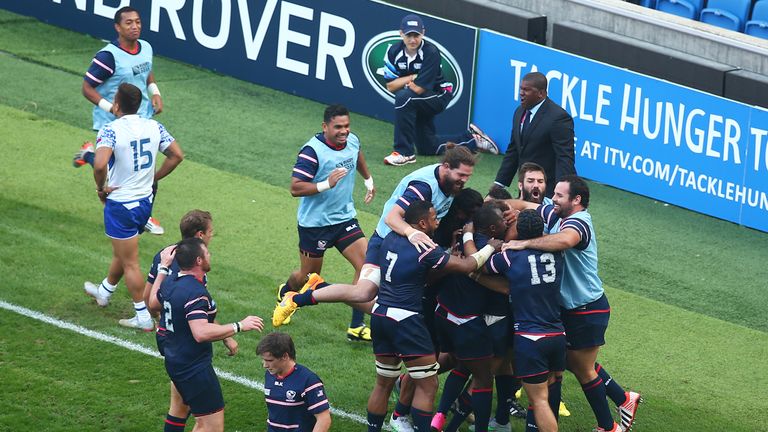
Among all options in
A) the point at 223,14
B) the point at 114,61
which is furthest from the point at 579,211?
the point at 223,14

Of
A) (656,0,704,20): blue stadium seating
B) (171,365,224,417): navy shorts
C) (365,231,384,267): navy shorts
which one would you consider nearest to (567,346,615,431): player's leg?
(365,231,384,267): navy shorts

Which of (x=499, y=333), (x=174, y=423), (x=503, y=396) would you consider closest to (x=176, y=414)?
(x=174, y=423)

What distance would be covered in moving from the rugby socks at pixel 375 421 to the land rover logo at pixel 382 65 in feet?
25.9

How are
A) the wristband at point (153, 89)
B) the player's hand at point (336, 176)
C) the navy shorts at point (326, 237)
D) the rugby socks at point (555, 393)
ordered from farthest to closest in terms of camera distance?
1. the wristband at point (153, 89)
2. the navy shorts at point (326, 237)
3. the player's hand at point (336, 176)
4. the rugby socks at point (555, 393)

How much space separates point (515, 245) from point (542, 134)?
2.74 metres

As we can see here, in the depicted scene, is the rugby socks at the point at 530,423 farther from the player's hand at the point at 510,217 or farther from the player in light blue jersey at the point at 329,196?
the player in light blue jersey at the point at 329,196

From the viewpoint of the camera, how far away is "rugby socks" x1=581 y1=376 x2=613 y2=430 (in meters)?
9.25

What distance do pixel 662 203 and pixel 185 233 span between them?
295 inches

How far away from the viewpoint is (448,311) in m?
8.98

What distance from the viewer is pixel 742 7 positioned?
54.6 feet

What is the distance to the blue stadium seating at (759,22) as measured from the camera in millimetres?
16312

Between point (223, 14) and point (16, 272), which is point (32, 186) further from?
point (223, 14)

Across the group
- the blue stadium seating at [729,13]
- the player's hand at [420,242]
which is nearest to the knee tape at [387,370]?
the player's hand at [420,242]

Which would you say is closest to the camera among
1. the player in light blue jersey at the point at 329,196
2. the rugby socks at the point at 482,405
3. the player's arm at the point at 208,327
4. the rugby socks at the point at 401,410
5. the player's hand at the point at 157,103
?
the player's arm at the point at 208,327
